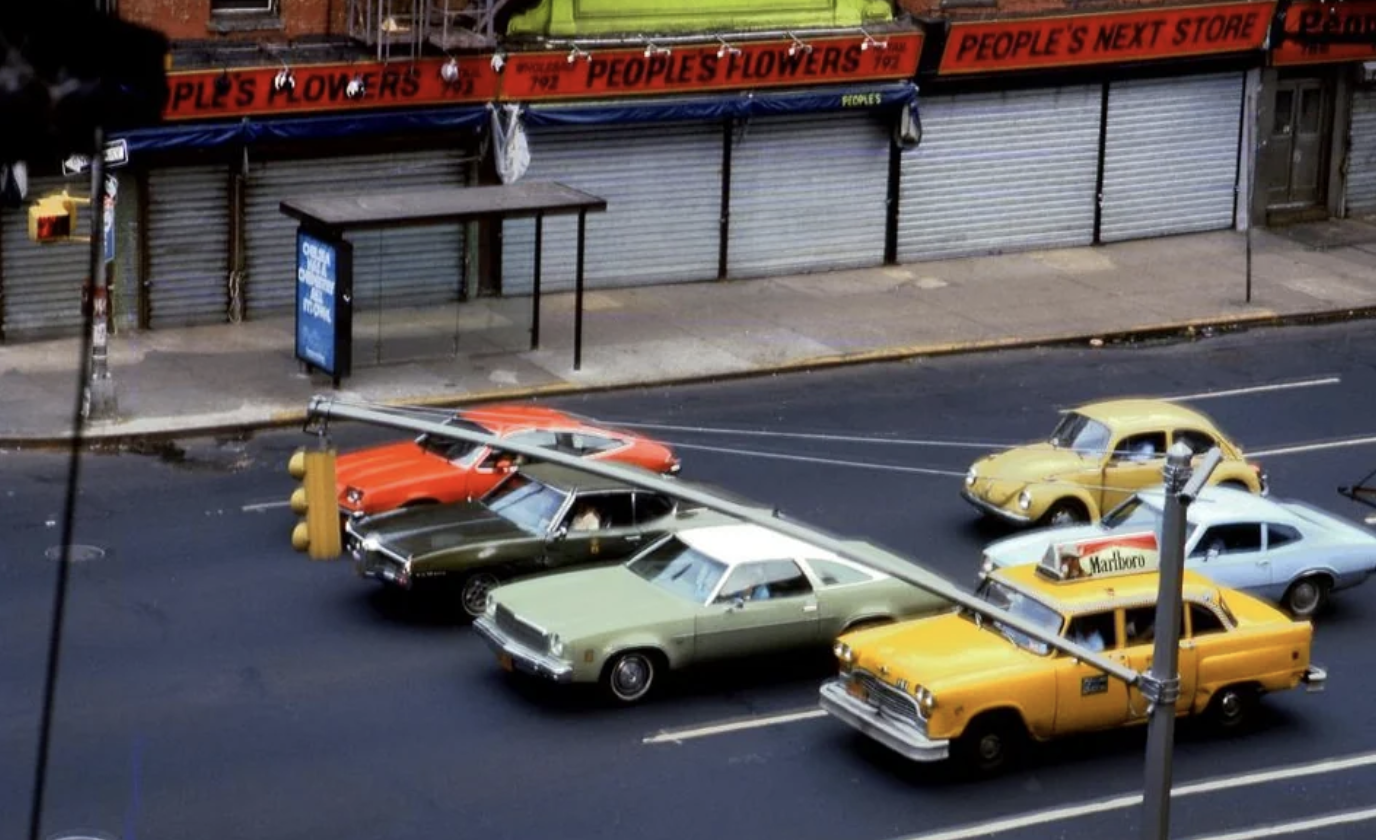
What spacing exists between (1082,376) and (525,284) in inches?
316

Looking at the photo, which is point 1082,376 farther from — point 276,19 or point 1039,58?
point 276,19

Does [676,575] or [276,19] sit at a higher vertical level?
[276,19]

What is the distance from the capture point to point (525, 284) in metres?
38.5

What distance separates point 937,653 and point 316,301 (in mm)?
13264

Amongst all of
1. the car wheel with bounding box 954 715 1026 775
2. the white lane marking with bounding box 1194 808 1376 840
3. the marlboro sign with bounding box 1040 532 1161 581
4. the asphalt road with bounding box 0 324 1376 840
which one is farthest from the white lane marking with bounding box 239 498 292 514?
the white lane marking with bounding box 1194 808 1376 840

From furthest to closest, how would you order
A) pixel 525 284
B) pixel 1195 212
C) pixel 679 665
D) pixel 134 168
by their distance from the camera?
pixel 1195 212 → pixel 525 284 → pixel 134 168 → pixel 679 665

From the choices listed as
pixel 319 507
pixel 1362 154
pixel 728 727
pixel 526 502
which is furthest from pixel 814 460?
pixel 1362 154

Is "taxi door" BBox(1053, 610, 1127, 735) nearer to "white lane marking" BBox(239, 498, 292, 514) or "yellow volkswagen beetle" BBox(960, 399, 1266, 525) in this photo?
"yellow volkswagen beetle" BBox(960, 399, 1266, 525)

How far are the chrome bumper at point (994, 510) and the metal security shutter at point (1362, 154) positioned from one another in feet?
63.8

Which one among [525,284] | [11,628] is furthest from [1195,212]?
[11,628]

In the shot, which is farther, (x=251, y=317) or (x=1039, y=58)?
(x=1039, y=58)

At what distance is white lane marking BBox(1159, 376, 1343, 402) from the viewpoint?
35.1m

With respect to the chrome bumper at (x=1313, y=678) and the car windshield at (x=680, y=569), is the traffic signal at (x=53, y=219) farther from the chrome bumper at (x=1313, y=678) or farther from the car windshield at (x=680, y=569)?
the chrome bumper at (x=1313, y=678)

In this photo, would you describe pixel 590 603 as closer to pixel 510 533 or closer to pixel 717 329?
pixel 510 533
